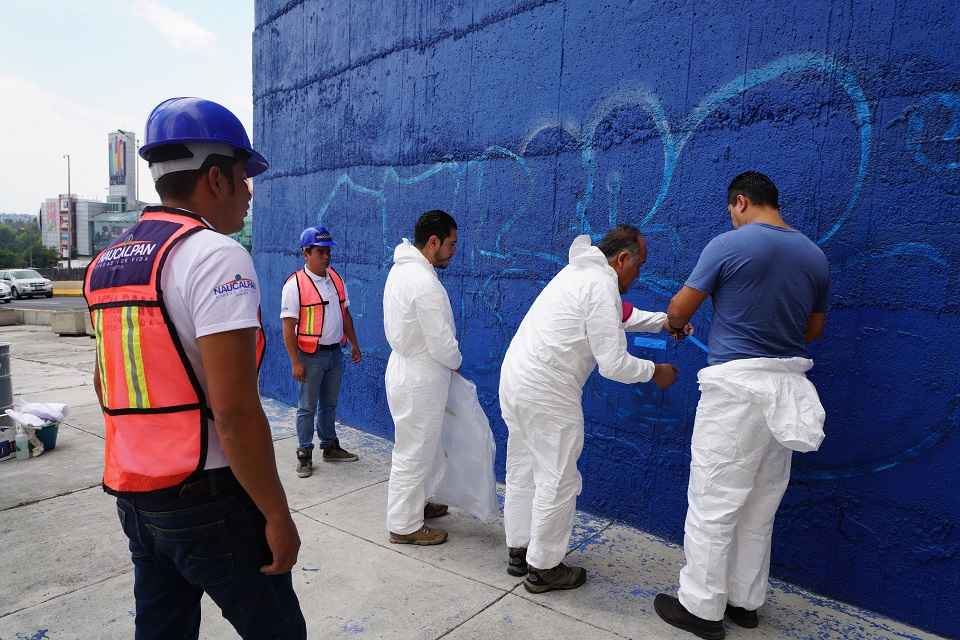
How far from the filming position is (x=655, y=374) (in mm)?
2789

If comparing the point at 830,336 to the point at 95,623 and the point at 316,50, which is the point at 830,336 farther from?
the point at 316,50

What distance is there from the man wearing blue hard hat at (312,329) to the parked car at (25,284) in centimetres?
3213

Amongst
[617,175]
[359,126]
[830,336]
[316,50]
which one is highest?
[316,50]

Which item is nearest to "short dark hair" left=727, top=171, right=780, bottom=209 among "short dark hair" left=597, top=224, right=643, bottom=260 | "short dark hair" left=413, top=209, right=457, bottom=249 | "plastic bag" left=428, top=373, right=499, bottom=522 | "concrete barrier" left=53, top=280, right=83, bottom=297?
"short dark hair" left=597, top=224, right=643, bottom=260

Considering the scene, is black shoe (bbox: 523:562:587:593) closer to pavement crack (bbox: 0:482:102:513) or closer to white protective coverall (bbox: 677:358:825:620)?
white protective coverall (bbox: 677:358:825:620)

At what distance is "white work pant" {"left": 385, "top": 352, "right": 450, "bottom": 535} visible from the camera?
3.36 m

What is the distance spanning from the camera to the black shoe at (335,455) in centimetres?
472

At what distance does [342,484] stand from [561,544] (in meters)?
1.93

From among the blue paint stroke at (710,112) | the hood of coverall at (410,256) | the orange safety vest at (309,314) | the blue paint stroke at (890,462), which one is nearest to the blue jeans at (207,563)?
the hood of coverall at (410,256)

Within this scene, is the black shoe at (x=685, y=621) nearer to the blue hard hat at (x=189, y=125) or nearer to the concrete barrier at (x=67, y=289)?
the blue hard hat at (x=189, y=125)

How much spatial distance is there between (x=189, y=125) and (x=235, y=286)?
443mm

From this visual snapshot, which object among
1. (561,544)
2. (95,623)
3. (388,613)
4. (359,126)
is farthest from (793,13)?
(95,623)

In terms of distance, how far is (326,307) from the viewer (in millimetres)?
4484

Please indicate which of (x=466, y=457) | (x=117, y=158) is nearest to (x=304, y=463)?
(x=466, y=457)
